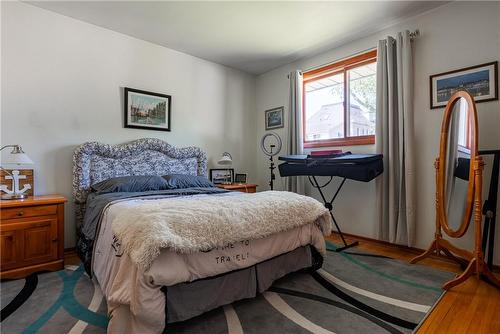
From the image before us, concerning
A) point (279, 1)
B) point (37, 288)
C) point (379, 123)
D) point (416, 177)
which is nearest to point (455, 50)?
point (379, 123)

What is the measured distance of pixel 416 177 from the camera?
2889 mm

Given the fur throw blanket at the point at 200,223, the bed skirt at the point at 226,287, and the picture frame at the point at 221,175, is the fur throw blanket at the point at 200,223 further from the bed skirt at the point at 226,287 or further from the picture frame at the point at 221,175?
the picture frame at the point at 221,175

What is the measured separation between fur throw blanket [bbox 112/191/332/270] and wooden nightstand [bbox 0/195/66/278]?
103 centimetres

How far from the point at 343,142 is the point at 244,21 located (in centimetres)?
203

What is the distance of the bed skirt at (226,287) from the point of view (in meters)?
1.46

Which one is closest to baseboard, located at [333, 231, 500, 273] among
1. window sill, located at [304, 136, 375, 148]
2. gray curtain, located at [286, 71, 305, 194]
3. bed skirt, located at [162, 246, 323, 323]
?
gray curtain, located at [286, 71, 305, 194]

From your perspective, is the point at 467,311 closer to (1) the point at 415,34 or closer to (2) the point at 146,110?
(1) the point at 415,34

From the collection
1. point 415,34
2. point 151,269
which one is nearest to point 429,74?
point 415,34

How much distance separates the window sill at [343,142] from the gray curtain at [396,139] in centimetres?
23

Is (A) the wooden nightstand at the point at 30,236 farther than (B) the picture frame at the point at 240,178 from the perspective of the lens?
No

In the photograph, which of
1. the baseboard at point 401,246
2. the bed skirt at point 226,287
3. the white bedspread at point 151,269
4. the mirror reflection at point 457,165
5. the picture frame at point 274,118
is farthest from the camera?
the picture frame at point 274,118

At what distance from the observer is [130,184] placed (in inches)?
109

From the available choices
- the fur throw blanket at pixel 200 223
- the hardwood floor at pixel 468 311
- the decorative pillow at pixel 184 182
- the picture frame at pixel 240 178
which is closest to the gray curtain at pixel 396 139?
the hardwood floor at pixel 468 311

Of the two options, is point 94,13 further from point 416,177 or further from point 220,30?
point 416,177
